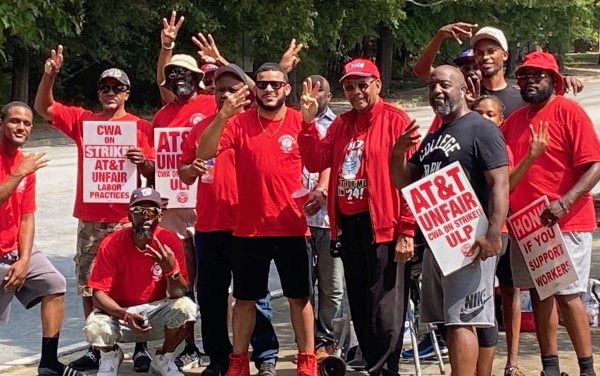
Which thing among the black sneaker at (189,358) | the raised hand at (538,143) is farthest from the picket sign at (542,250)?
the black sneaker at (189,358)

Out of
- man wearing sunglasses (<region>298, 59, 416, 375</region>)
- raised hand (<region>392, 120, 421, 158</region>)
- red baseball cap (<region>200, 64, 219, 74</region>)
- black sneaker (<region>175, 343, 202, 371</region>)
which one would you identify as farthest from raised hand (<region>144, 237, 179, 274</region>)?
raised hand (<region>392, 120, 421, 158</region>)

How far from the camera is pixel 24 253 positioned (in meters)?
7.29

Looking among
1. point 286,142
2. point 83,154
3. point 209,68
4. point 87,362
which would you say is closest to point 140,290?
point 87,362

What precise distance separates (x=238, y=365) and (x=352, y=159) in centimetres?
159

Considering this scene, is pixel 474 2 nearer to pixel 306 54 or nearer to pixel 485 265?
pixel 306 54

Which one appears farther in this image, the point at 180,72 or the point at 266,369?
the point at 180,72

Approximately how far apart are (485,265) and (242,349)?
191 centimetres

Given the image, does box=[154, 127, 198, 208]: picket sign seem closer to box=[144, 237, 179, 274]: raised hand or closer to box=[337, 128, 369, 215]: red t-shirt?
box=[144, 237, 179, 274]: raised hand

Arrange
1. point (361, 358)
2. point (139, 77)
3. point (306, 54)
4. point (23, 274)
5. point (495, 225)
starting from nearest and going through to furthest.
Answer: point (495, 225) → point (23, 274) → point (361, 358) → point (139, 77) → point (306, 54)

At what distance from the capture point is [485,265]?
6297mm

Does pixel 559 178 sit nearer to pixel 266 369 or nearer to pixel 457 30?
pixel 457 30

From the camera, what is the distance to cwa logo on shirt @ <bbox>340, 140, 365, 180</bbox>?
6.96m

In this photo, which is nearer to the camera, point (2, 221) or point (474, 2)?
point (2, 221)

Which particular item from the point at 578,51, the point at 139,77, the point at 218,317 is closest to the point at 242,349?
the point at 218,317
